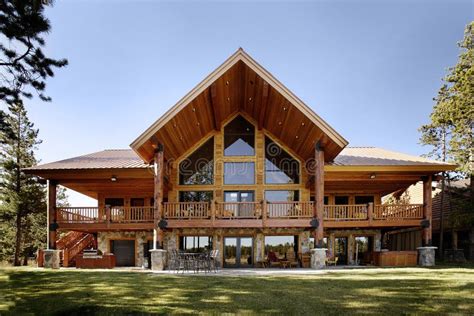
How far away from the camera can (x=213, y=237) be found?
17250 millimetres

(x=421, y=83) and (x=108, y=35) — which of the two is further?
(x=421, y=83)

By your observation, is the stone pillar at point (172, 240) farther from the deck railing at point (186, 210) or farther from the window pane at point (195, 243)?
the deck railing at point (186, 210)

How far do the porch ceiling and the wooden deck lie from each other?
2578 millimetres

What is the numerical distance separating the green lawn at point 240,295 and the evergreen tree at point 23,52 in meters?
5.12

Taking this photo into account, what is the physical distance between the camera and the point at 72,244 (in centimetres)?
1916

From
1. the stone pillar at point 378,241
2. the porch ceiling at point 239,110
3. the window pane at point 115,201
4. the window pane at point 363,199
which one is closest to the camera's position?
the porch ceiling at point 239,110

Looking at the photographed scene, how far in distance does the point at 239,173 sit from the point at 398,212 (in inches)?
303

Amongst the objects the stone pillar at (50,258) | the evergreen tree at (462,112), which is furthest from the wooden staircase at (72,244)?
the evergreen tree at (462,112)

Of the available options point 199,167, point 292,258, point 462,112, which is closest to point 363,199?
point 292,258

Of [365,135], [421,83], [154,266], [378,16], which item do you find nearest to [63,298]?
[154,266]

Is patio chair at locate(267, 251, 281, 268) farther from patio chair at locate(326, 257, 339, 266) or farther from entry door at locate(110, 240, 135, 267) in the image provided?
entry door at locate(110, 240, 135, 267)

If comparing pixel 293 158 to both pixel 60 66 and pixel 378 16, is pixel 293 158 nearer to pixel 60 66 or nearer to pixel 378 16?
pixel 378 16

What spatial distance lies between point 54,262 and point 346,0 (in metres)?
17.0

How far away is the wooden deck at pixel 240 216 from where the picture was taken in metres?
15.2
